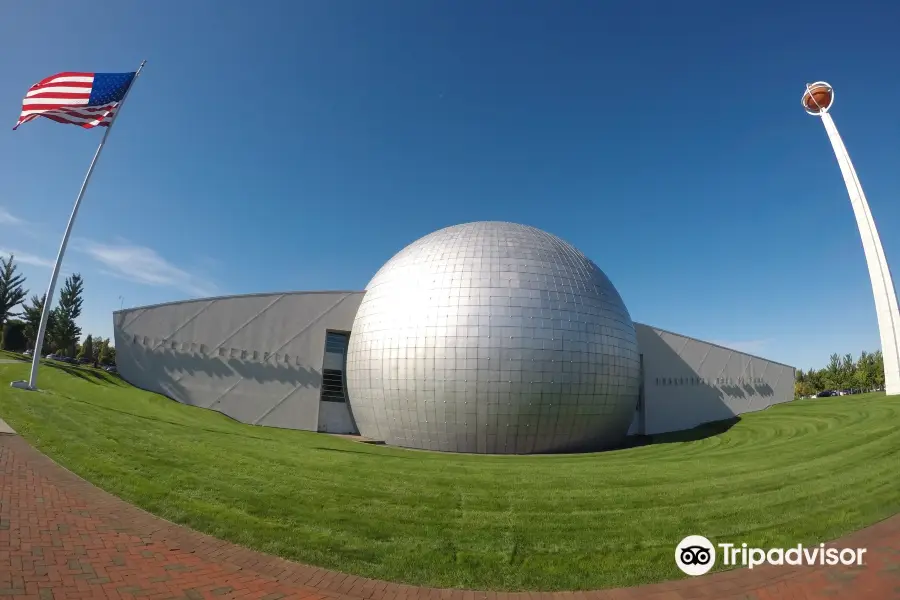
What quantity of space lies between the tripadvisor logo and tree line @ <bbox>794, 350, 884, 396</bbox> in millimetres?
74002

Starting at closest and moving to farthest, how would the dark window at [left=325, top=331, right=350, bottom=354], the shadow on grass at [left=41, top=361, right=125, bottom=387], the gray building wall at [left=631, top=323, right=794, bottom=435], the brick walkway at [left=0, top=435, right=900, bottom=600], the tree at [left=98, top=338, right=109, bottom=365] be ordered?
the brick walkway at [left=0, top=435, right=900, bottom=600], the shadow on grass at [left=41, top=361, right=125, bottom=387], the dark window at [left=325, top=331, right=350, bottom=354], the gray building wall at [left=631, top=323, right=794, bottom=435], the tree at [left=98, top=338, right=109, bottom=365]

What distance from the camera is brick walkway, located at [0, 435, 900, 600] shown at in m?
5.83

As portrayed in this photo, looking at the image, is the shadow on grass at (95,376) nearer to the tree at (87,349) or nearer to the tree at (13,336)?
the tree at (13,336)

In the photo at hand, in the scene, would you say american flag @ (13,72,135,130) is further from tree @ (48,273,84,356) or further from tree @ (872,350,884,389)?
tree @ (872,350,884,389)

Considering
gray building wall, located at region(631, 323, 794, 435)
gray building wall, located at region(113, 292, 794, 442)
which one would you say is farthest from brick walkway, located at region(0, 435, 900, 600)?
gray building wall, located at region(631, 323, 794, 435)

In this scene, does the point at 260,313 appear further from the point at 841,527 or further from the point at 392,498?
the point at 841,527

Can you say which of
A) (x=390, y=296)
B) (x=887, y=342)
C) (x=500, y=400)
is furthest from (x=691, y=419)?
(x=390, y=296)

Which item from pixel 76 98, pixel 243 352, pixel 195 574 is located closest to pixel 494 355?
pixel 195 574

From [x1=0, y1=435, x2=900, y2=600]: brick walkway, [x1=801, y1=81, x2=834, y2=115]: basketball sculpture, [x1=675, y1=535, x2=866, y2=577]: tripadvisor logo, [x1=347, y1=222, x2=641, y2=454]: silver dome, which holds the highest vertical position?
[x1=801, y1=81, x2=834, y2=115]: basketball sculpture

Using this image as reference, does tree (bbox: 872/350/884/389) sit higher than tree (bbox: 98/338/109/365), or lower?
higher

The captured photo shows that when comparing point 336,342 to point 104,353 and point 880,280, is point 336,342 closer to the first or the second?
point 880,280

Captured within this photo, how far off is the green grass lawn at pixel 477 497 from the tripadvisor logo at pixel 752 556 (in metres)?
0.28

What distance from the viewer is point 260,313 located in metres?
31.0

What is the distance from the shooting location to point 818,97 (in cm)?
4297
